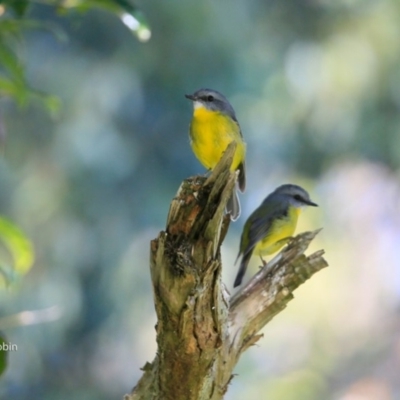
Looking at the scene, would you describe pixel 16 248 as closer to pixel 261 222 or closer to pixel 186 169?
pixel 261 222

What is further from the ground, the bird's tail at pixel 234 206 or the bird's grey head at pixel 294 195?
the bird's grey head at pixel 294 195

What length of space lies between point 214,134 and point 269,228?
3.45ft

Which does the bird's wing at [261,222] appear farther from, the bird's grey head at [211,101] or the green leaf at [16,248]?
the green leaf at [16,248]

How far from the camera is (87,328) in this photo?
1068 centimetres

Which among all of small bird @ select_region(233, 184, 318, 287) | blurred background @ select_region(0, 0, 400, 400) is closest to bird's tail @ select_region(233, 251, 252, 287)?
small bird @ select_region(233, 184, 318, 287)

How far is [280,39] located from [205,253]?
10108 millimetres

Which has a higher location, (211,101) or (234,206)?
(211,101)

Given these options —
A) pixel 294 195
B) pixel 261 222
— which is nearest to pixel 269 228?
pixel 261 222

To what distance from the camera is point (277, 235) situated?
5.30 metres

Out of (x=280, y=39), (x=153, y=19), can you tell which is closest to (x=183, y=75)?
(x=153, y=19)

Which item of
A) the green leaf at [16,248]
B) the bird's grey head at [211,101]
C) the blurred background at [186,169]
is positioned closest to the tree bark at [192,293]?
the green leaf at [16,248]

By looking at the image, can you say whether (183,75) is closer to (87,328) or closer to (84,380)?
(87,328)

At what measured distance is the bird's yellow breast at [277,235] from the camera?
17.4 feet

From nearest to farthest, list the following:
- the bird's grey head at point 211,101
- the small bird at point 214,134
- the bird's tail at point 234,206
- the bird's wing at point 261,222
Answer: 1. the bird's tail at point 234,206
2. the small bird at point 214,134
3. the bird's grey head at point 211,101
4. the bird's wing at point 261,222
